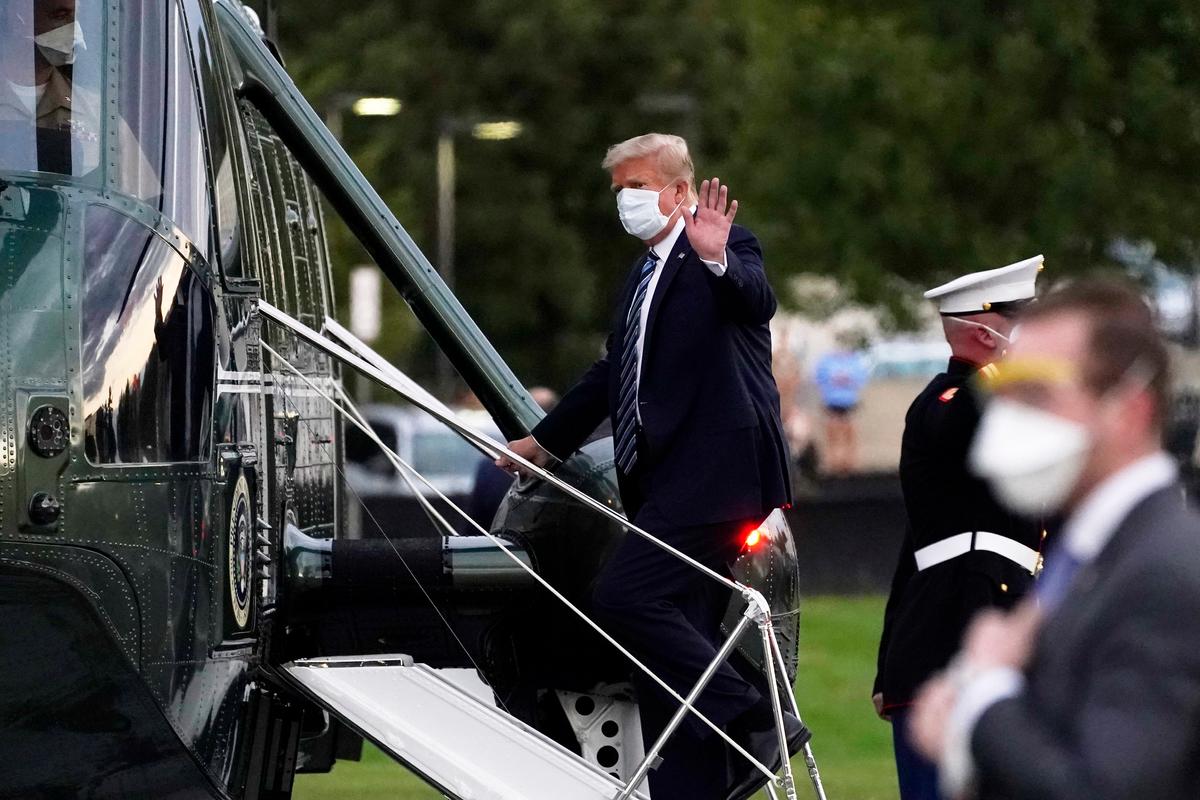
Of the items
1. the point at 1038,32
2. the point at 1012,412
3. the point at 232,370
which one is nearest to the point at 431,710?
the point at 232,370

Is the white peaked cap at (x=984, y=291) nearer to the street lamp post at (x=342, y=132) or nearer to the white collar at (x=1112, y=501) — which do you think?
the white collar at (x=1112, y=501)

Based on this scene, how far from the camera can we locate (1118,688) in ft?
8.90

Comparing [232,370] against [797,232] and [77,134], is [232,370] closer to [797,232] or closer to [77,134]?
[77,134]

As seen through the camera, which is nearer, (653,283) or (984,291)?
(984,291)

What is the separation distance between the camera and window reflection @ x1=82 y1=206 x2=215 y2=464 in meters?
5.11

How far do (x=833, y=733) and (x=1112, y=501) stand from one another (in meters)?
9.74

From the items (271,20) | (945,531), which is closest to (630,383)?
(945,531)

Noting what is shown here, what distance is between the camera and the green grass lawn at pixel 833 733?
34.9 ft

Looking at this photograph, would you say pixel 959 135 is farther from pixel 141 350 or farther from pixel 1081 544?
pixel 1081 544

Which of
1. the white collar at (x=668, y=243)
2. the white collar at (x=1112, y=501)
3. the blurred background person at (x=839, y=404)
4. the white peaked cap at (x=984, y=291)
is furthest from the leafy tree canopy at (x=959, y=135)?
the white collar at (x=1112, y=501)

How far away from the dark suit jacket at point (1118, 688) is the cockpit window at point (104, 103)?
3213 millimetres

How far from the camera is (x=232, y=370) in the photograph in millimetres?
5934

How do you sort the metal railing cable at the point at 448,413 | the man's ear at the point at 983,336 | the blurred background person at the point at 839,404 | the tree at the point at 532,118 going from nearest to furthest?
the man's ear at the point at 983,336 < the metal railing cable at the point at 448,413 < the blurred background person at the point at 839,404 < the tree at the point at 532,118

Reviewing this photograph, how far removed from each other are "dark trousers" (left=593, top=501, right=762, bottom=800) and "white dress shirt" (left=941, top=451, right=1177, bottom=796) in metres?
3.38
